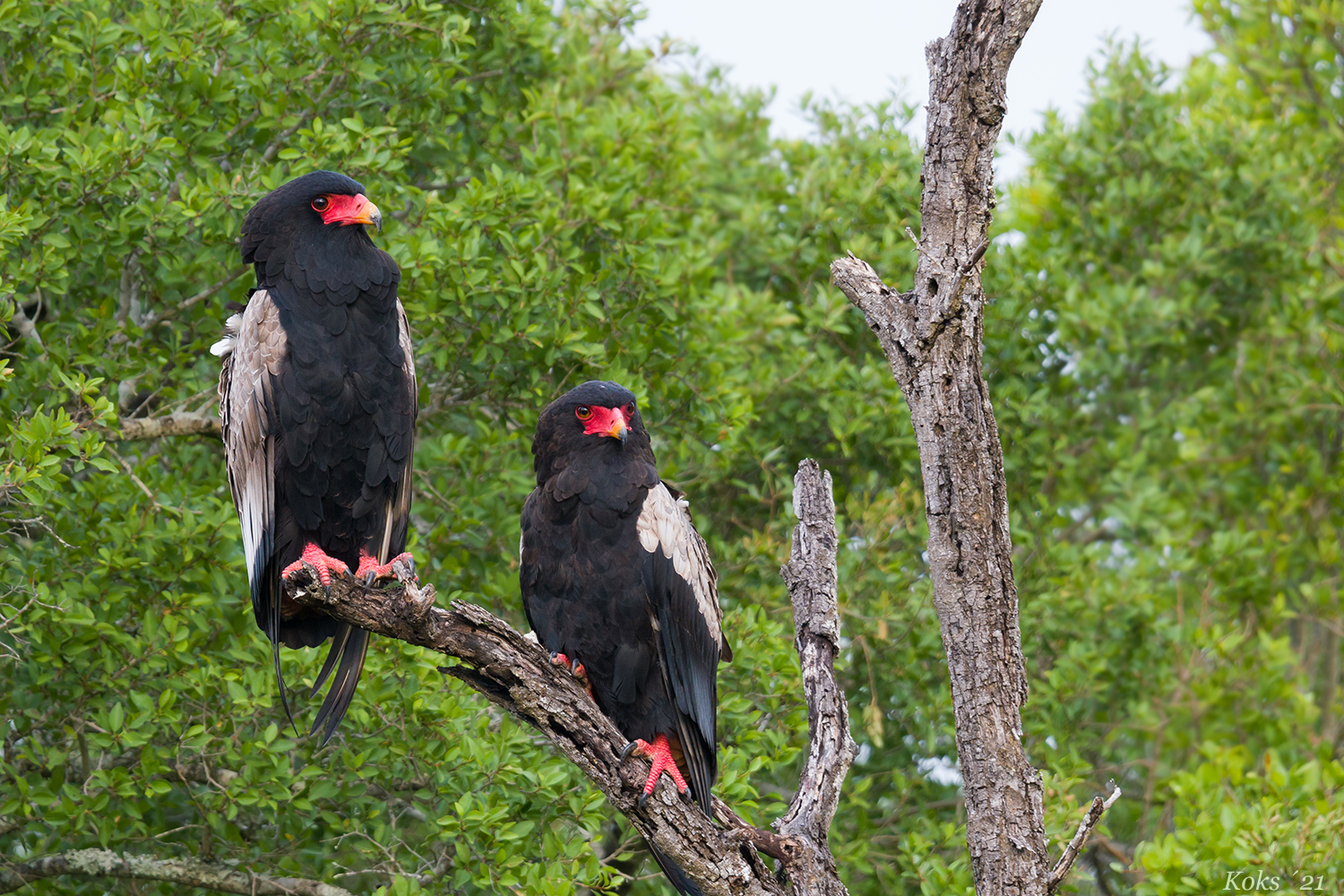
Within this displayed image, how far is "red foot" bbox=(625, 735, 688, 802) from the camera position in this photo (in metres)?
3.98

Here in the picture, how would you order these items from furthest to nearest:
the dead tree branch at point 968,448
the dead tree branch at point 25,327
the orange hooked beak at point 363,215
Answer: the dead tree branch at point 25,327
the orange hooked beak at point 363,215
the dead tree branch at point 968,448

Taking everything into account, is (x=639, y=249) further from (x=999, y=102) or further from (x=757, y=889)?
(x=757, y=889)

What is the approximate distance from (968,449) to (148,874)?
4.27 meters

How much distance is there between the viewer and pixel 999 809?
14.0ft

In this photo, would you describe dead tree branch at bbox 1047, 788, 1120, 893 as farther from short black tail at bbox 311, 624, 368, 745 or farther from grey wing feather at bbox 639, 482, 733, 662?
short black tail at bbox 311, 624, 368, 745

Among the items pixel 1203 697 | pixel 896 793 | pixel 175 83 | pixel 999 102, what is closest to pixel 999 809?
pixel 999 102

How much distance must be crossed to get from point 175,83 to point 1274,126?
348 inches

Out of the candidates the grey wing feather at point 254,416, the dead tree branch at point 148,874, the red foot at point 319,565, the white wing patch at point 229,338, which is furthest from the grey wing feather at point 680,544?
the dead tree branch at point 148,874

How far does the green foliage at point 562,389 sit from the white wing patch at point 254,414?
0.94 metres

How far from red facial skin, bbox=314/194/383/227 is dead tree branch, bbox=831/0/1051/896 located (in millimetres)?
1651

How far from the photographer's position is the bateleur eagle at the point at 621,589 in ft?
14.8
